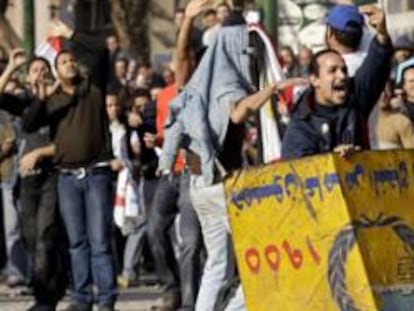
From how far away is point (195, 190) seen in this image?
35.7ft

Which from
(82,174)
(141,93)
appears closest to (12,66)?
(82,174)

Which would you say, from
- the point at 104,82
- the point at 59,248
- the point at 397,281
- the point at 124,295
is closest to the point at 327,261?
the point at 397,281

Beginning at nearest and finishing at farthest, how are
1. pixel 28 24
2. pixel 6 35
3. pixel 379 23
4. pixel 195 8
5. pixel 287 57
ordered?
1. pixel 379 23
2. pixel 195 8
3. pixel 28 24
4. pixel 287 57
5. pixel 6 35

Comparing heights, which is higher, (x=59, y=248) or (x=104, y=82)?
(x=104, y=82)

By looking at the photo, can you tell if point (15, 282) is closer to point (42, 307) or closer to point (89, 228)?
point (42, 307)

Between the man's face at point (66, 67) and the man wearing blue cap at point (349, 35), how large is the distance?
3.24m

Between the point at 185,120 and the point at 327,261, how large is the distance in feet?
7.49

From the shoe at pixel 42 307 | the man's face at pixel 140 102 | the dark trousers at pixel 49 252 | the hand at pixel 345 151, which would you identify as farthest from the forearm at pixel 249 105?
the man's face at pixel 140 102

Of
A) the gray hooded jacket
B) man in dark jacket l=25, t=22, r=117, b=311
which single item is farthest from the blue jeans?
the gray hooded jacket

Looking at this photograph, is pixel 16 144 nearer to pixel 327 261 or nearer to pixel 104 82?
pixel 104 82

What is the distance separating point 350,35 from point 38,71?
3.71 metres

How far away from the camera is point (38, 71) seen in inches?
520

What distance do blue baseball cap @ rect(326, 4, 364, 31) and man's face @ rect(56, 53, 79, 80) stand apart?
11.2ft

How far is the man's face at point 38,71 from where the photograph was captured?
1319 centimetres
